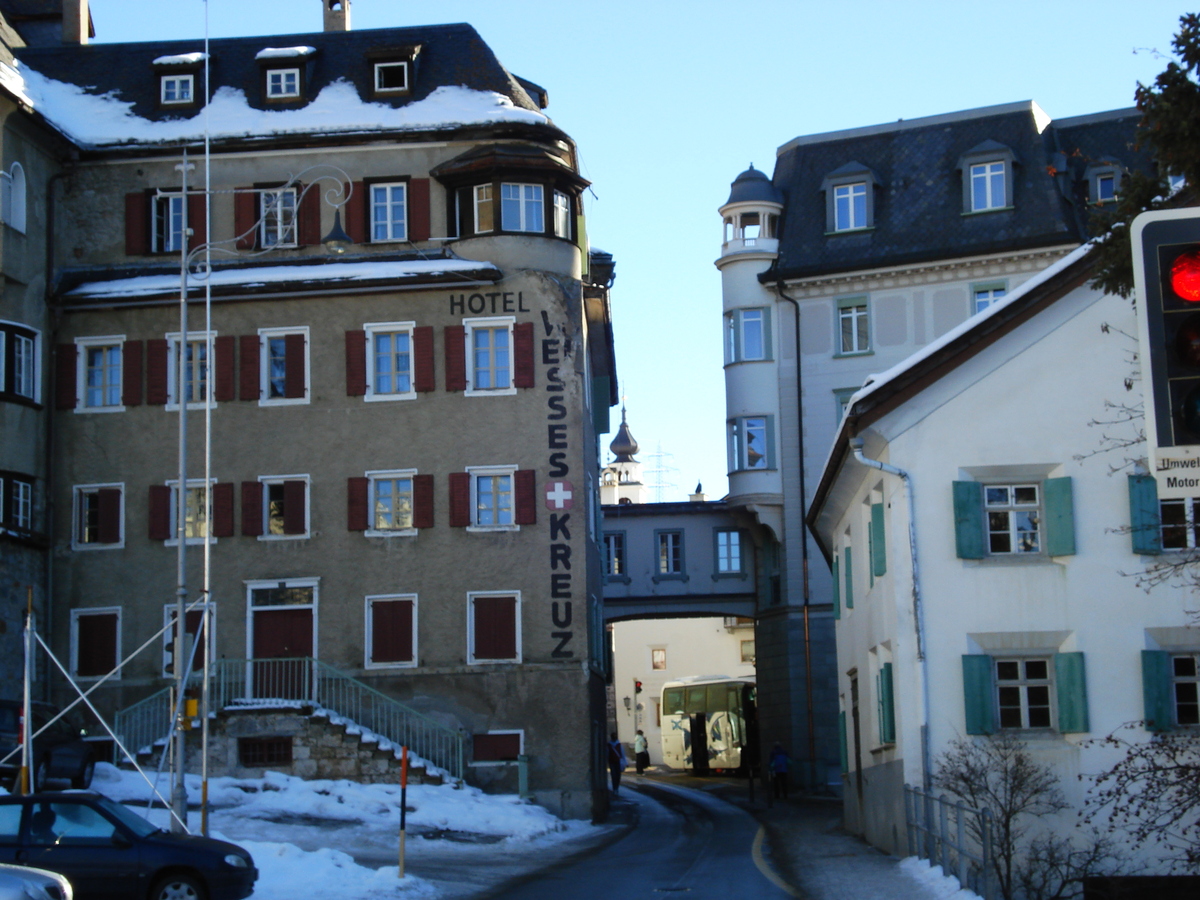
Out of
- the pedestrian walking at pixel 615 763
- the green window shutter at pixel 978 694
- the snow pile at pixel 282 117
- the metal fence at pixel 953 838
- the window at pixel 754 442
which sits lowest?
the pedestrian walking at pixel 615 763

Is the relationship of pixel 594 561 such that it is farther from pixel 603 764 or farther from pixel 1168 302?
pixel 1168 302

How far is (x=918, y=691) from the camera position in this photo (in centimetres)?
2280

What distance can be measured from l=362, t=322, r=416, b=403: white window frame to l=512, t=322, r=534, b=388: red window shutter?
7.66 feet

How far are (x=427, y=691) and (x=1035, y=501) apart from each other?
1618 cm

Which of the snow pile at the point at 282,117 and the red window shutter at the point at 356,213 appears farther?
the snow pile at the point at 282,117

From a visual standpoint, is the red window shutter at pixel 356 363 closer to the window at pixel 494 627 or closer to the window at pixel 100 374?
the window at pixel 100 374

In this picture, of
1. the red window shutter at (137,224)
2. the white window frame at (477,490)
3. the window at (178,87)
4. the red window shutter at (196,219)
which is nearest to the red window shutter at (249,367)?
the red window shutter at (196,219)

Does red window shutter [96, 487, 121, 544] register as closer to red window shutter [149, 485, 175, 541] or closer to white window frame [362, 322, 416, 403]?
red window shutter [149, 485, 175, 541]

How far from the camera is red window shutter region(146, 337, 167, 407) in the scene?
37.0 m

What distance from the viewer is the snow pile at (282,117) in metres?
37.9

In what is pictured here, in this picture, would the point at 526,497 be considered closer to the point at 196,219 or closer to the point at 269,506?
the point at 269,506

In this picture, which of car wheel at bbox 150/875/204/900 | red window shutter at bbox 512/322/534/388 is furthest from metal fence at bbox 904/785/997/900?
red window shutter at bbox 512/322/534/388

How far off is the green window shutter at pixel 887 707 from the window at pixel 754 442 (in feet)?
79.9

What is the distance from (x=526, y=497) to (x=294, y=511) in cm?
536
